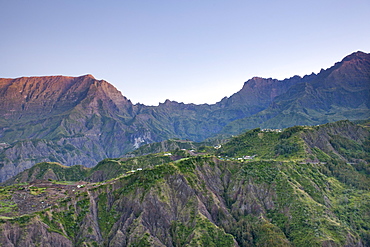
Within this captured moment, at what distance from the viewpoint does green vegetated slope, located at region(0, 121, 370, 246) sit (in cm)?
14512

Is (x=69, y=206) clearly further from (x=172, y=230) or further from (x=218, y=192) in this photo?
(x=218, y=192)

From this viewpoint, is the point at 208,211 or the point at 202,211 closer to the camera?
the point at 202,211

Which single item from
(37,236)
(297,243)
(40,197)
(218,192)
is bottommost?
(297,243)

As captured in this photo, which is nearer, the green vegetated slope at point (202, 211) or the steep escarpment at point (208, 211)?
the green vegetated slope at point (202, 211)

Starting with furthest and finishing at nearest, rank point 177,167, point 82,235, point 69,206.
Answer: point 177,167 → point 69,206 → point 82,235

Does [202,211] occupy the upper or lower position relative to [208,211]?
upper

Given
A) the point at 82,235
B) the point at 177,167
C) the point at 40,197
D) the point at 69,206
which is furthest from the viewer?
the point at 177,167

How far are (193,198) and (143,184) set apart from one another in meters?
29.2

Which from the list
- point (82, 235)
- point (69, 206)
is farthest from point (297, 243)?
point (69, 206)

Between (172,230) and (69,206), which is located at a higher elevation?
(69,206)

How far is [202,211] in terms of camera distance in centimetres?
16112

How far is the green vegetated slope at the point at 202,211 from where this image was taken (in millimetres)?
145125

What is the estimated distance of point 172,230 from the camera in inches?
6083

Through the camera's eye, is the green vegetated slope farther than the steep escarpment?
No
